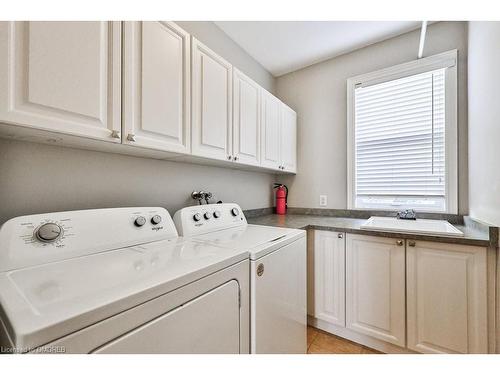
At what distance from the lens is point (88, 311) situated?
0.53m

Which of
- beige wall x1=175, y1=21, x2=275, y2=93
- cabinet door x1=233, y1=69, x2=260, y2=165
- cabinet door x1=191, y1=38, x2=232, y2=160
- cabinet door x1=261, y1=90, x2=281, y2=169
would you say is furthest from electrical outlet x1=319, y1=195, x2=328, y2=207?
beige wall x1=175, y1=21, x2=275, y2=93

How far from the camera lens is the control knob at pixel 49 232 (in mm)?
856

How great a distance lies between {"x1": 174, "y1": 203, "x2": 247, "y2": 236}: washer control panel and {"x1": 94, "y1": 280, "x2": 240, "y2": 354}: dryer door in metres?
0.56

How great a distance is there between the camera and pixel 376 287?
1.64m

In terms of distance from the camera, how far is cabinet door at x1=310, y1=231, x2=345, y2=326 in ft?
5.90

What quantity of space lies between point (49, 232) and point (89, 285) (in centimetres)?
41

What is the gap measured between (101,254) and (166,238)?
325mm

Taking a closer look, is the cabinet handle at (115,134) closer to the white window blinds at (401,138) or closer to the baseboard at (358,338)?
the baseboard at (358,338)

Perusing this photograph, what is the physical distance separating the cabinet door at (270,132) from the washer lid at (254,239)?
773mm

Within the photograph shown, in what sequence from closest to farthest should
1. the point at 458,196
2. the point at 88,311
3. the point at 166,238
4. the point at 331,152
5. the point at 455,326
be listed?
the point at 88,311, the point at 166,238, the point at 455,326, the point at 458,196, the point at 331,152

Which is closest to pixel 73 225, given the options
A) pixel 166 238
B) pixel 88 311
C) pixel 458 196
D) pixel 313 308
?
pixel 166 238

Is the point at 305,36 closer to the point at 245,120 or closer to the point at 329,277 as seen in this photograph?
the point at 245,120

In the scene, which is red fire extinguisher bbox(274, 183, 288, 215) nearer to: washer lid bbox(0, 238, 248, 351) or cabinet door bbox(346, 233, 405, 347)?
cabinet door bbox(346, 233, 405, 347)

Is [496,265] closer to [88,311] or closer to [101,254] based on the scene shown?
[88,311]
